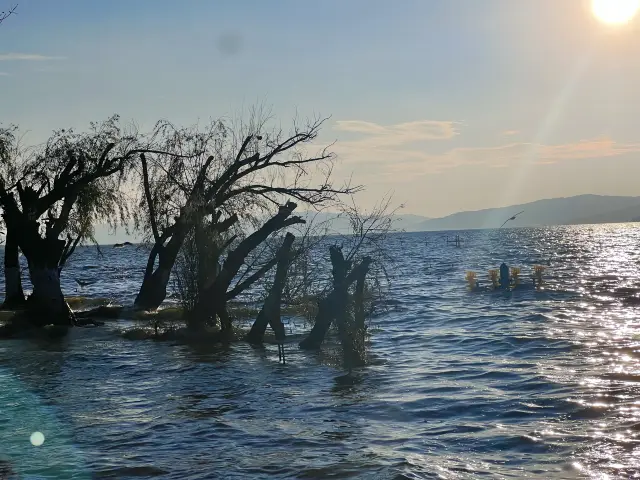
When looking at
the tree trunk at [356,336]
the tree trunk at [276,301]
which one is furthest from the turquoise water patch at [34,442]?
the tree trunk at [276,301]

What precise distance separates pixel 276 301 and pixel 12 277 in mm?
15070

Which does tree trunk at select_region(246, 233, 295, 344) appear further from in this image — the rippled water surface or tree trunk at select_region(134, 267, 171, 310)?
tree trunk at select_region(134, 267, 171, 310)

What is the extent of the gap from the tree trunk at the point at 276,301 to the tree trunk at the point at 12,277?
13.1 m

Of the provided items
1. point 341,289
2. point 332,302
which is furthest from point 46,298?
point 341,289

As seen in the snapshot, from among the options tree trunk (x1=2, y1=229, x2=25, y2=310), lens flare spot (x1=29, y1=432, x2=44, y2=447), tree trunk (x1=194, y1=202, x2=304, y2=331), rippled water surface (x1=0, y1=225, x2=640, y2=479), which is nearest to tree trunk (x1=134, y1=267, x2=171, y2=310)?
tree trunk (x1=2, y1=229, x2=25, y2=310)

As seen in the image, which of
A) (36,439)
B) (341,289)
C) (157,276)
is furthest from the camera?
(157,276)

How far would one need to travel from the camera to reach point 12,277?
A: 3262 cm

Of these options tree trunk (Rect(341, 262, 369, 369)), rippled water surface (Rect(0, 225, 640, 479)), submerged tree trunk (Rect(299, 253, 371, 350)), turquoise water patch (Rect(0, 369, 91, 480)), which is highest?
submerged tree trunk (Rect(299, 253, 371, 350))

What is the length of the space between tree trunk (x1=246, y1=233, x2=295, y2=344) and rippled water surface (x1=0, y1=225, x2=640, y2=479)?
52.6 inches

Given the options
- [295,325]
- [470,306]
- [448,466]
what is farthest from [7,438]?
[470,306]

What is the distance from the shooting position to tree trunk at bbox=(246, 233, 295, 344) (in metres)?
23.4

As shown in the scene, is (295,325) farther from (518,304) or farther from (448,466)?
(448,466)

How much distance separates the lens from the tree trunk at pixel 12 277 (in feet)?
105

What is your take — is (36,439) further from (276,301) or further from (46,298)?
(46,298)
